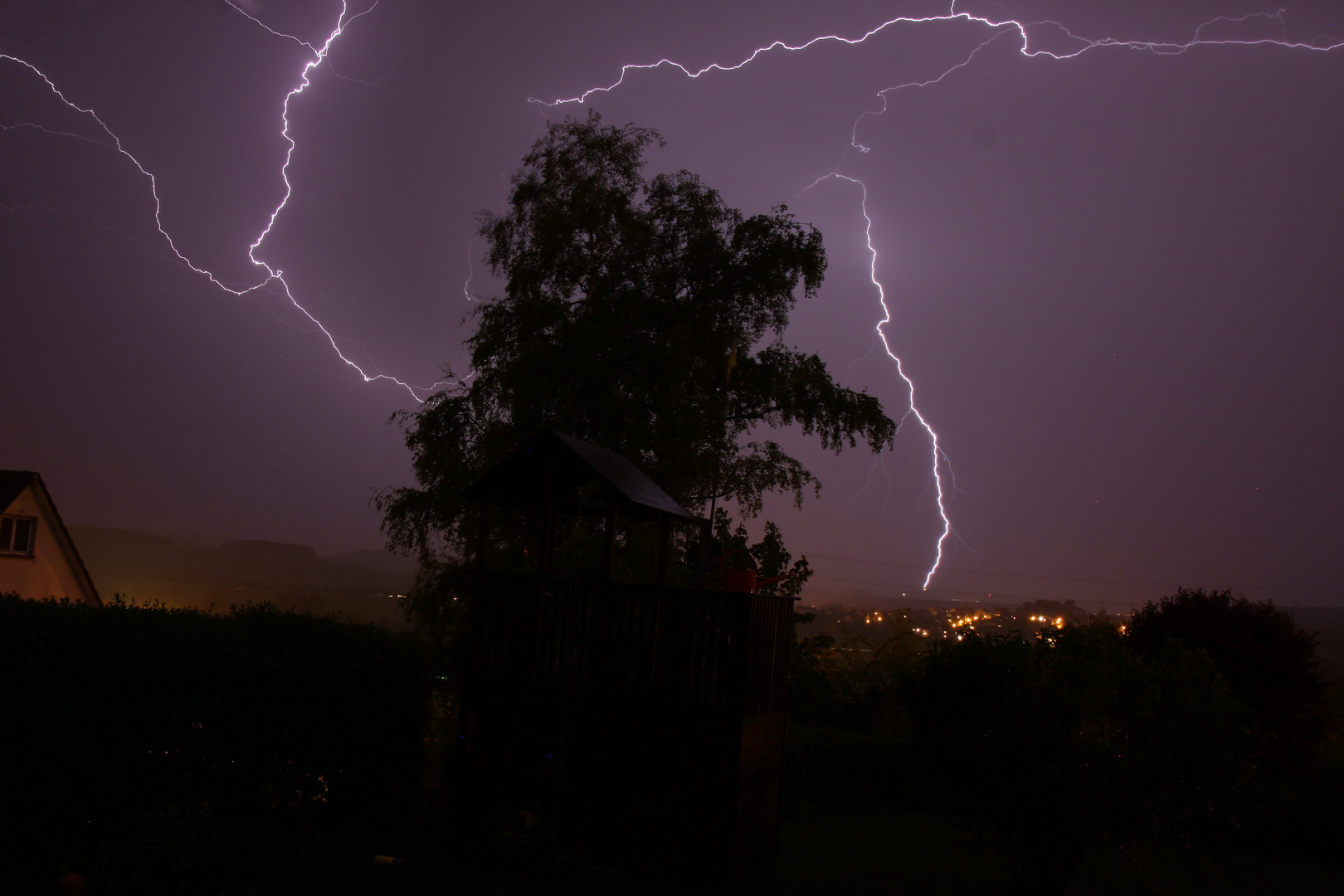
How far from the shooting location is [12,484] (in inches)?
823

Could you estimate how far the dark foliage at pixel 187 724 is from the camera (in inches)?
257

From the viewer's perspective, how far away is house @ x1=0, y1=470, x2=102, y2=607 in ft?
68.0

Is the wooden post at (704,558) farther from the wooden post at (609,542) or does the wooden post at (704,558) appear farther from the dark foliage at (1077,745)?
the dark foliage at (1077,745)

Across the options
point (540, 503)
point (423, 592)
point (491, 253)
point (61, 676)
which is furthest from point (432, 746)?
point (491, 253)

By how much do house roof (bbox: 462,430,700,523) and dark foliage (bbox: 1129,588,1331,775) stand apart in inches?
398

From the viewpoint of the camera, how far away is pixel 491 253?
21547 mm

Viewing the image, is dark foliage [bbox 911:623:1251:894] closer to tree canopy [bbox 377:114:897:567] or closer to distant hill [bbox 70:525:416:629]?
tree canopy [bbox 377:114:897:567]

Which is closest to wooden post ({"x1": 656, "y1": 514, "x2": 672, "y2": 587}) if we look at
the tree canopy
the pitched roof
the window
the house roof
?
the house roof

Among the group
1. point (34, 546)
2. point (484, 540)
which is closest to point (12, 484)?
point (34, 546)

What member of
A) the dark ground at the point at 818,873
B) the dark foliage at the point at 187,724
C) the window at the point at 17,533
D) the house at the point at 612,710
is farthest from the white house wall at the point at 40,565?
the dark ground at the point at 818,873

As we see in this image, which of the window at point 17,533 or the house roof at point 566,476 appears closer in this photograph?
the house roof at point 566,476

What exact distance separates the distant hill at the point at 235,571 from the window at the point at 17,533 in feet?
37.4

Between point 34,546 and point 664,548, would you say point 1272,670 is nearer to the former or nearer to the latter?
point 664,548

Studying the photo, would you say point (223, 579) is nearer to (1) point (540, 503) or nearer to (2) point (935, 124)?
(2) point (935, 124)
